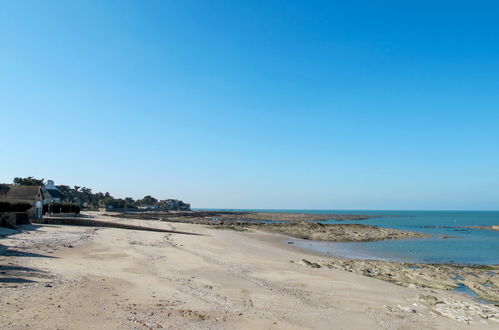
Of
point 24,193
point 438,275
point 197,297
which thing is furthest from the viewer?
point 24,193

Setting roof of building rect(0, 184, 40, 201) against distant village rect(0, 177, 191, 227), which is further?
roof of building rect(0, 184, 40, 201)

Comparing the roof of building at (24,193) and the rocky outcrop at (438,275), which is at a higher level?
the roof of building at (24,193)

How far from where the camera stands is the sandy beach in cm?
953

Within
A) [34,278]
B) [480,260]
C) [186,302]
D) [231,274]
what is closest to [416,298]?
[231,274]

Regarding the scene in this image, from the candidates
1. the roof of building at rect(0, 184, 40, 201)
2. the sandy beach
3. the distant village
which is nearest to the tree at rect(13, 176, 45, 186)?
the distant village

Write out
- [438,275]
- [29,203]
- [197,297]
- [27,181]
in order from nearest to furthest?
[197,297] → [438,275] → [29,203] → [27,181]

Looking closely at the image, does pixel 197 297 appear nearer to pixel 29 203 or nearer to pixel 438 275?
pixel 438 275

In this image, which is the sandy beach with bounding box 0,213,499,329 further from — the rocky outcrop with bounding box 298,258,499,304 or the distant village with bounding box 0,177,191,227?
the distant village with bounding box 0,177,191,227

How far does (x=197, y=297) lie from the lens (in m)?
12.5

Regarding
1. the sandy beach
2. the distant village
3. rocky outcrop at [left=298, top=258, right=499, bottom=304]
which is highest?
the distant village

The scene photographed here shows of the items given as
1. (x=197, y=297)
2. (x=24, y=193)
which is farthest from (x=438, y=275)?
(x=24, y=193)

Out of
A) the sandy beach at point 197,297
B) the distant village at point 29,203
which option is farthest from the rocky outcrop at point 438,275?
the distant village at point 29,203

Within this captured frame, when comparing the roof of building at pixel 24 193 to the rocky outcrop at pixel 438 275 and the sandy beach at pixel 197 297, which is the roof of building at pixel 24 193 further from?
the rocky outcrop at pixel 438 275

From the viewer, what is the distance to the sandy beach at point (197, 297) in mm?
9531
